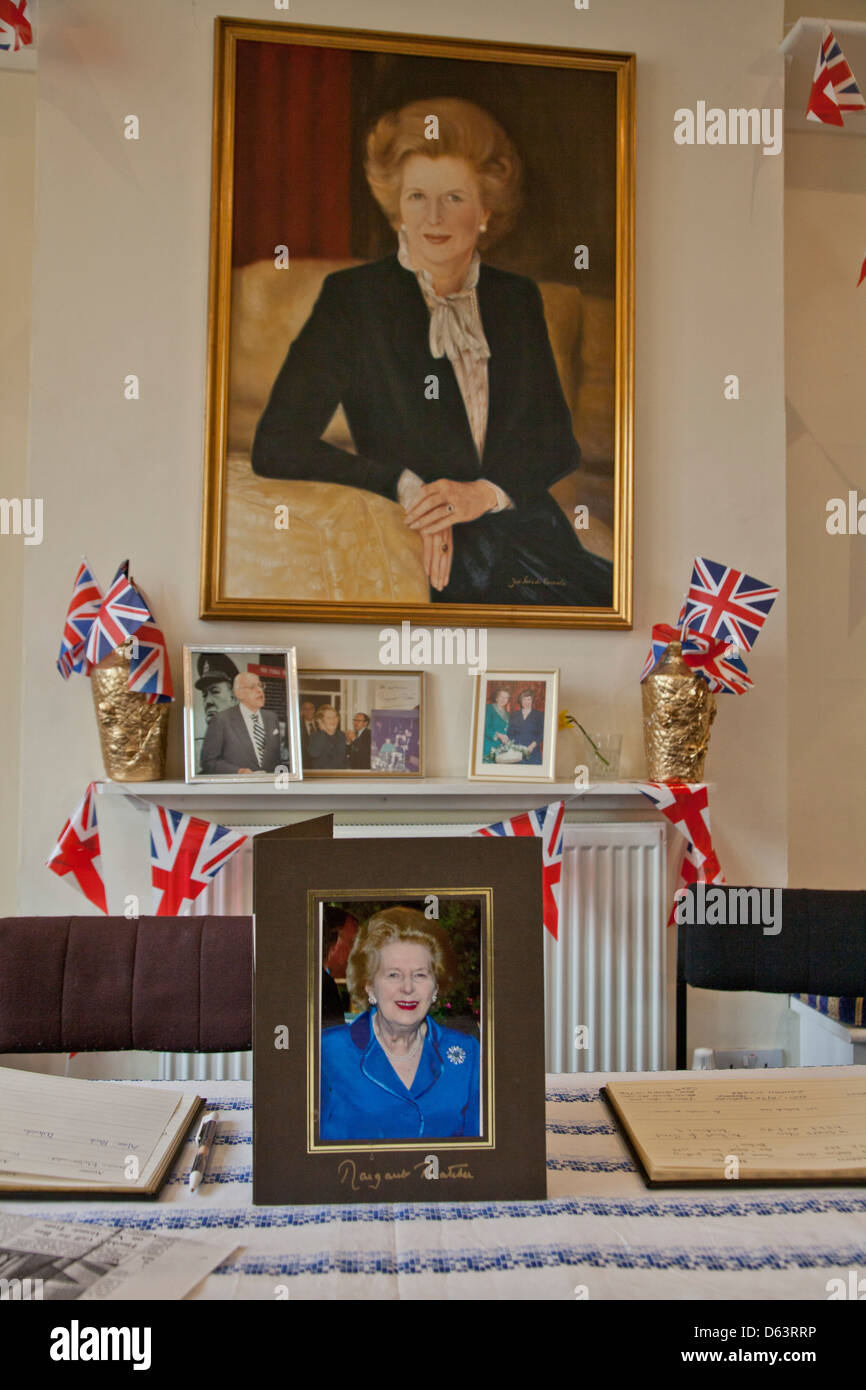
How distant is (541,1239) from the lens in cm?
81

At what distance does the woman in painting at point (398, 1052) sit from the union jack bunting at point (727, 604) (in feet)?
6.14

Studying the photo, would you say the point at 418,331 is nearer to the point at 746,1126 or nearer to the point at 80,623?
the point at 80,623

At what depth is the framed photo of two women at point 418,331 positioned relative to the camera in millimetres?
2625

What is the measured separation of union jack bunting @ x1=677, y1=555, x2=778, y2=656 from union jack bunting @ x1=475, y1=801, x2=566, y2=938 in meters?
0.65

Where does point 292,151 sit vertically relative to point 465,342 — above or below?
above

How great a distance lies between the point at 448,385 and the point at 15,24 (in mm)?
1444

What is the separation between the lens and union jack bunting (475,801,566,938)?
227 cm

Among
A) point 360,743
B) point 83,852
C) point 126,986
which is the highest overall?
point 360,743

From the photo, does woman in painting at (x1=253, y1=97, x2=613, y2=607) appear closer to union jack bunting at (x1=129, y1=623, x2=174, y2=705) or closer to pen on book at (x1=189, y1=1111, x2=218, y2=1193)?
union jack bunting at (x1=129, y1=623, x2=174, y2=705)

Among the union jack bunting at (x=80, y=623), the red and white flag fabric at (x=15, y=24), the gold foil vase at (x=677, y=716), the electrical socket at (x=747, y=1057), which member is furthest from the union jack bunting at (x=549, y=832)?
the red and white flag fabric at (x=15, y=24)

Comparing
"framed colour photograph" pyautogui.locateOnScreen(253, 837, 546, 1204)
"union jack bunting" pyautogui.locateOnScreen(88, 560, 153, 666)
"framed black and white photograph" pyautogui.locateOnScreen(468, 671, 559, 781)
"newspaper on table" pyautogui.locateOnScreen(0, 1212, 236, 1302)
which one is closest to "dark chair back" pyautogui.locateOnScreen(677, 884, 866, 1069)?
"framed black and white photograph" pyautogui.locateOnScreen(468, 671, 559, 781)

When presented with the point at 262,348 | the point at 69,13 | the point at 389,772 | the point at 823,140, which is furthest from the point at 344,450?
the point at 823,140
